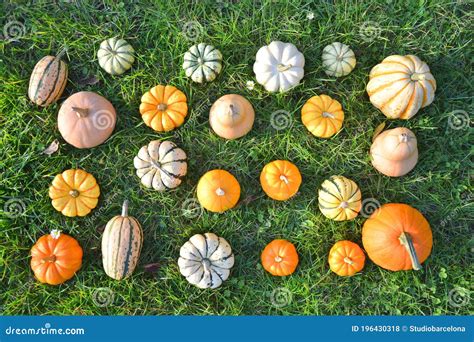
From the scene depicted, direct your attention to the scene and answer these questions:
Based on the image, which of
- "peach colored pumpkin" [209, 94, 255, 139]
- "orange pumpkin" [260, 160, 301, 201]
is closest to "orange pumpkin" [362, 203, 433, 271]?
"orange pumpkin" [260, 160, 301, 201]

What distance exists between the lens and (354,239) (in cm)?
468

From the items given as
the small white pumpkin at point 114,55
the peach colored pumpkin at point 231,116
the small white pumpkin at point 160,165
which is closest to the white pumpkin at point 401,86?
the peach colored pumpkin at point 231,116

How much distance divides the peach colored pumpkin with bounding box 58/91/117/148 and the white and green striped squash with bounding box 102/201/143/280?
696 millimetres

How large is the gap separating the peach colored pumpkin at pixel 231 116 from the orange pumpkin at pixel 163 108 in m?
0.30

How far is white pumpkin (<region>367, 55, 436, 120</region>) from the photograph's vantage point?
4.32 meters

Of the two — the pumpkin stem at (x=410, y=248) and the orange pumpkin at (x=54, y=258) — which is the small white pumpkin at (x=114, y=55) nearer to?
the orange pumpkin at (x=54, y=258)

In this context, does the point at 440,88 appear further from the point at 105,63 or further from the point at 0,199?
the point at 0,199

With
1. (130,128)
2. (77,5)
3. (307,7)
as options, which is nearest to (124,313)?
(130,128)

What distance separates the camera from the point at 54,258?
442 cm

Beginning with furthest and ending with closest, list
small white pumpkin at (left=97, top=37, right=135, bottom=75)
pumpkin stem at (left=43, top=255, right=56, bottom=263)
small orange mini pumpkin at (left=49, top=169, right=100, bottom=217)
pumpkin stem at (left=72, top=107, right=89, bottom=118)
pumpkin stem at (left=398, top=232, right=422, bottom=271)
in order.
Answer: small white pumpkin at (left=97, top=37, right=135, bottom=75) < small orange mini pumpkin at (left=49, top=169, right=100, bottom=217) < pumpkin stem at (left=43, top=255, right=56, bottom=263) < pumpkin stem at (left=72, top=107, right=89, bottom=118) < pumpkin stem at (left=398, top=232, right=422, bottom=271)

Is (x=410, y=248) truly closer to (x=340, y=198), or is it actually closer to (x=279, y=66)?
(x=340, y=198)

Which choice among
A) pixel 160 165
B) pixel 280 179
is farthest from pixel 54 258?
pixel 280 179

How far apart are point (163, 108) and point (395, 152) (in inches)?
85.0

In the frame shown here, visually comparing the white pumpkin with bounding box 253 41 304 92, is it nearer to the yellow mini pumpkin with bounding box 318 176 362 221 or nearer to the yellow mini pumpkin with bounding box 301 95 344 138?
the yellow mini pumpkin with bounding box 301 95 344 138
